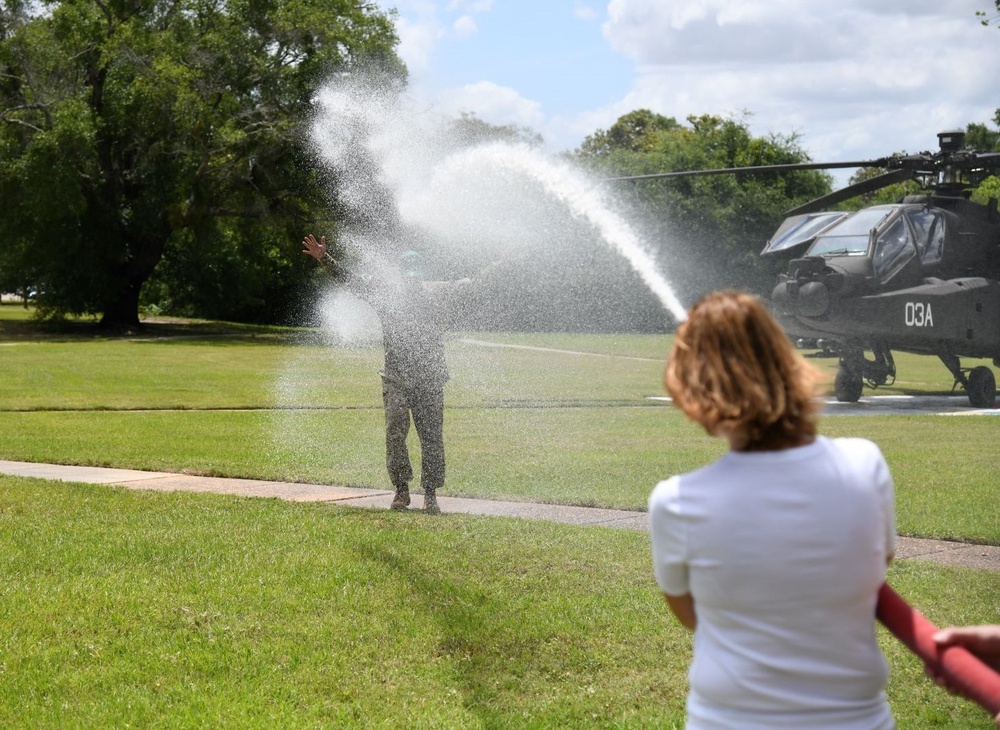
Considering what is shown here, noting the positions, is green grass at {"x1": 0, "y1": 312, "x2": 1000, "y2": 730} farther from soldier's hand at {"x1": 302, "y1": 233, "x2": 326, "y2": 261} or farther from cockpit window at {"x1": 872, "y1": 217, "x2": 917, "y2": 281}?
cockpit window at {"x1": 872, "y1": 217, "x2": 917, "y2": 281}

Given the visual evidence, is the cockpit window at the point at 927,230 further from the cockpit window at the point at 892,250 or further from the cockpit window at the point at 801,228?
the cockpit window at the point at 801,228

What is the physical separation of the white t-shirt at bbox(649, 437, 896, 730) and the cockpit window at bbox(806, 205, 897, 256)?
1782 cm

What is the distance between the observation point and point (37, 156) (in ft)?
118

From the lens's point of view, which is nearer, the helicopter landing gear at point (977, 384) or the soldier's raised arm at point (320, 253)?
the soldier's raised arm at point (320, 253)

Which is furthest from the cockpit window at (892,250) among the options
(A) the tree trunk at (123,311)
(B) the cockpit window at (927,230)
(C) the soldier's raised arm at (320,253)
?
(A) the tree trunk at (123,311)

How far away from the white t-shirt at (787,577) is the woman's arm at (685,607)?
84 millimetres

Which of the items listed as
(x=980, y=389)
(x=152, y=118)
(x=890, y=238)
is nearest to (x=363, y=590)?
(x=890, y=238)

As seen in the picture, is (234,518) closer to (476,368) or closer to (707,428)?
(707,428)

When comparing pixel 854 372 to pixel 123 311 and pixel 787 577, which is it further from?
pixel 123 311

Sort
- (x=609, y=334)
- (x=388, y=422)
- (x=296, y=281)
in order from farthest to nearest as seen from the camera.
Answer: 1. (x=296, y=281)
2. (x=609, y=334)
3. (x=388, y=422)

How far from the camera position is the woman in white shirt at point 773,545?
2.41 m

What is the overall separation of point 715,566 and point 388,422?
7252 mm

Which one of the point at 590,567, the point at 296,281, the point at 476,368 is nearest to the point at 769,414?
the point at 590,567

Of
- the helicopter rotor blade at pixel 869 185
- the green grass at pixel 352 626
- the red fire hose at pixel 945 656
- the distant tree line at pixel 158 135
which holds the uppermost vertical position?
the distant tree line at pixel 158 135
